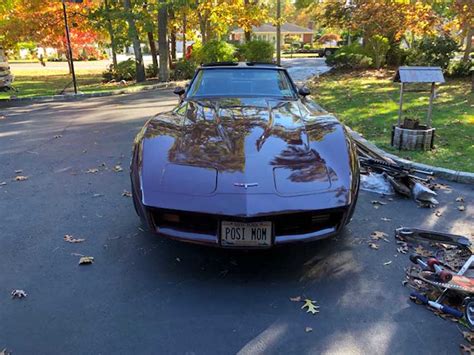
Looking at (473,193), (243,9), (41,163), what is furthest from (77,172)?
(243,9)

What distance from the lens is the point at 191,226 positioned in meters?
2.97

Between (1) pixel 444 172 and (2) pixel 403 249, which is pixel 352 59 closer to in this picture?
(1) pixel 444 172

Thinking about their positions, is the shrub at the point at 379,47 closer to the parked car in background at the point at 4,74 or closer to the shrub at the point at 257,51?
the shrub at the point at 257,51

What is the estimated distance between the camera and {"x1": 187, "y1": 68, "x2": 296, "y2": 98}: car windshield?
493 centimetres

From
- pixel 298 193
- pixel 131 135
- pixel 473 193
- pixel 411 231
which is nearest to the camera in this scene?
pixel 298 193

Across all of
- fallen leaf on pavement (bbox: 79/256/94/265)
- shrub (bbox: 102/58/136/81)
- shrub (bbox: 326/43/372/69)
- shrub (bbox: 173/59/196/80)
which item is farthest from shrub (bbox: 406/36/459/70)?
fallen leaf on pavement (bbox: 79/256/94/265)

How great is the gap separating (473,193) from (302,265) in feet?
8.93

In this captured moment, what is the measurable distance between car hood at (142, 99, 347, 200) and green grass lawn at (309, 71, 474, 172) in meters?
2.85

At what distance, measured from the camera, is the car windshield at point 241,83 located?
194 inches

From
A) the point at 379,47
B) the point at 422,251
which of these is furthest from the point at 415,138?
the point at 379,47

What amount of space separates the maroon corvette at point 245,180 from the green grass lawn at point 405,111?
304 cm

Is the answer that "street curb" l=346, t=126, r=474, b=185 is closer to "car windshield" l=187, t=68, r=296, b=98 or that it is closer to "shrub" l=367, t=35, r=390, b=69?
"car windshield" l=187, t=68, r=296, b=98

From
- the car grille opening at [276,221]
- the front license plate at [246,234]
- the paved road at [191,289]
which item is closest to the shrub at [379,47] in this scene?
the paved road at [191,289]

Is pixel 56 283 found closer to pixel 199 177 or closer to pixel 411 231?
pixel 199 177
